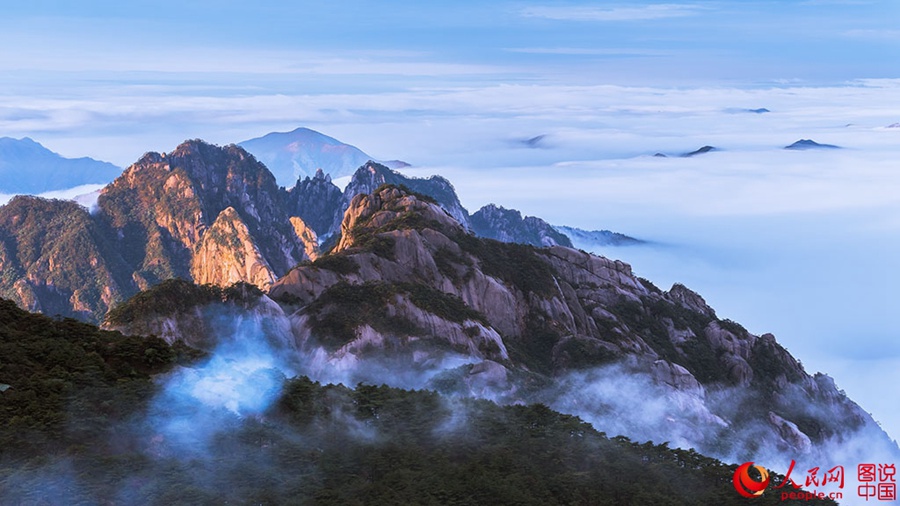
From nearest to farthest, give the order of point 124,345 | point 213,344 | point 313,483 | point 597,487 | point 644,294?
point 313,483
point 597,487
point 124,345
point 213,344
point 644,294

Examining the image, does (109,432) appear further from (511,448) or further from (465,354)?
(465,354)

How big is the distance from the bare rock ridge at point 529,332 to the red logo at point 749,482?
62.4 ft

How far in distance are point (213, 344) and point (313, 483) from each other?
2502 cm

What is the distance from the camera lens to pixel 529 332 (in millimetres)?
72312

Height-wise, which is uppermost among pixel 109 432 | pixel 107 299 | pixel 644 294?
pixel 109 432

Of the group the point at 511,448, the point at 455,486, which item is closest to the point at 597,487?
the point at 511,448

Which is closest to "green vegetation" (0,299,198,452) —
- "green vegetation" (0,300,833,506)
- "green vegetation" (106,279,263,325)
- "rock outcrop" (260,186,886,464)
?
"green vegetation" (0,300,833,506)

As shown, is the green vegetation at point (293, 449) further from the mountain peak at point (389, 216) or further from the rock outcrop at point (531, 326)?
the mountain peak at point (389, 216)

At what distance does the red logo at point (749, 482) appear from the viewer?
96.8ft

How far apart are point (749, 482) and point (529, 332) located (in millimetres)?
42466

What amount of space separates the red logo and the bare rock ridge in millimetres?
19028

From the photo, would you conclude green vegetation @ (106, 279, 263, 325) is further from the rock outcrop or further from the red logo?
the red logo

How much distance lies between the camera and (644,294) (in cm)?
9325

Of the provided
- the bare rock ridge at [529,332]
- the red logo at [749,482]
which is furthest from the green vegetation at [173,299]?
the red logo at [749,482]
